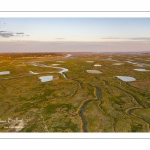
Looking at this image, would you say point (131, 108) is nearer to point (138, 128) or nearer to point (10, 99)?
point (138, 128)
